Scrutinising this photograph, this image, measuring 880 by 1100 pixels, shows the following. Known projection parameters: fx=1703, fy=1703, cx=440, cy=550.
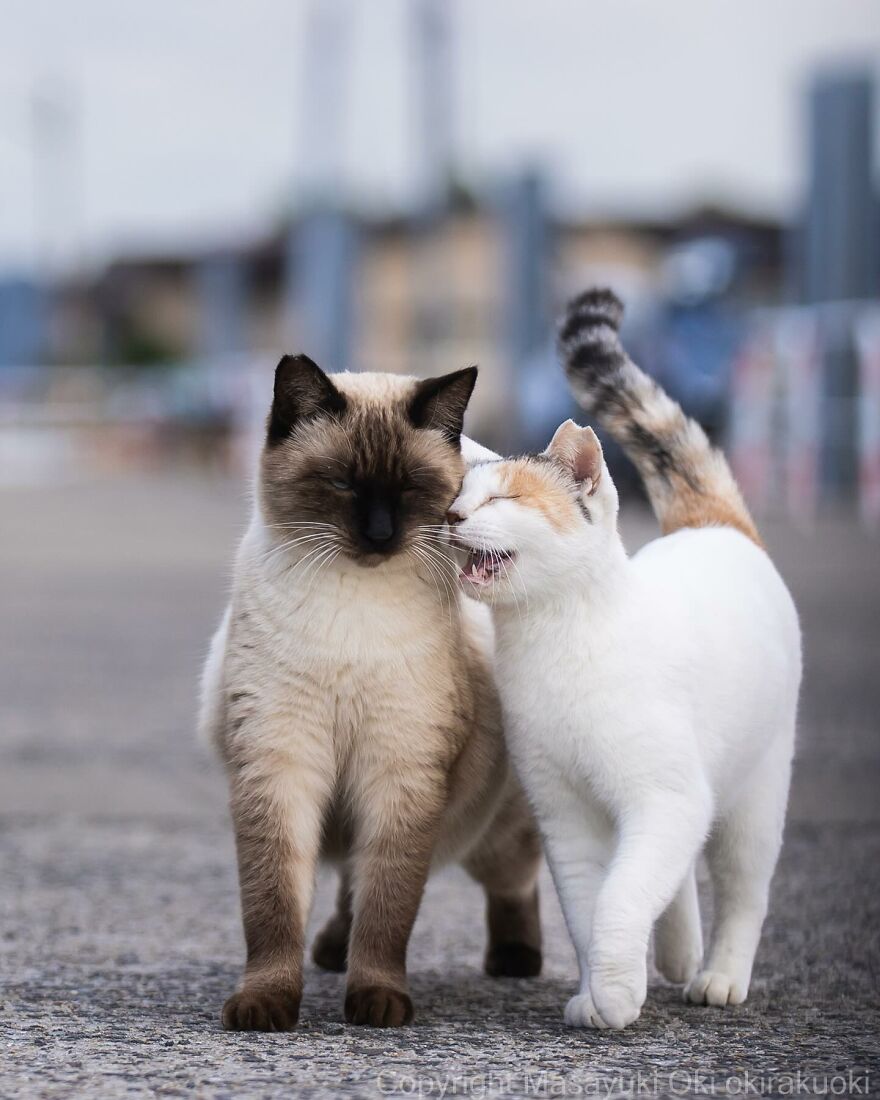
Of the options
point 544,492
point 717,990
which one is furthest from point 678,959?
point 544,492

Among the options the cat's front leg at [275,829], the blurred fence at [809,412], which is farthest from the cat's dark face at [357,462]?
the blurred fence at [809,412]

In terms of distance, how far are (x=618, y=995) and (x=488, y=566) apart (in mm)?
751

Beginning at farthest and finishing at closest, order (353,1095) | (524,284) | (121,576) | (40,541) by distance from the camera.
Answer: (524,284)
(40,541)
(121,576)
(353,1095)

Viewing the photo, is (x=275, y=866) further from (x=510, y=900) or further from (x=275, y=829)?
(x=510, y=900)

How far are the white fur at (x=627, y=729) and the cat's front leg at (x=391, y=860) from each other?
196mm

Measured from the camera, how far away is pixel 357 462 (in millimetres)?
3061

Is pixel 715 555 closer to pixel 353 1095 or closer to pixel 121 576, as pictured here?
pixel 353 1095

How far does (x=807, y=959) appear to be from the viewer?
11.6 feet

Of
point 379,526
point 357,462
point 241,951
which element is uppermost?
point 357,462

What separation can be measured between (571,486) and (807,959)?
48.8 inches

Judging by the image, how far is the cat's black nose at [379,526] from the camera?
298cm

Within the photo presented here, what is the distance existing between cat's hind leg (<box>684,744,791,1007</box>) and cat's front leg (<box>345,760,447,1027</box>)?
1.80ft

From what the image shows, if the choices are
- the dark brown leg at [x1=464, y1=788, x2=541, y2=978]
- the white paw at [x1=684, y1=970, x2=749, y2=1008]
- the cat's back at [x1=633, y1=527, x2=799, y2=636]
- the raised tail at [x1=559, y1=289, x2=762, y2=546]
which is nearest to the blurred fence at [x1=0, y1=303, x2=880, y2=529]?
the raised tail at [x1=559, y1=289, x2=762, y2=546]

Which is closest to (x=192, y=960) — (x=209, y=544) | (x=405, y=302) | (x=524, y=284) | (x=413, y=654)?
(x=413, y=654)
